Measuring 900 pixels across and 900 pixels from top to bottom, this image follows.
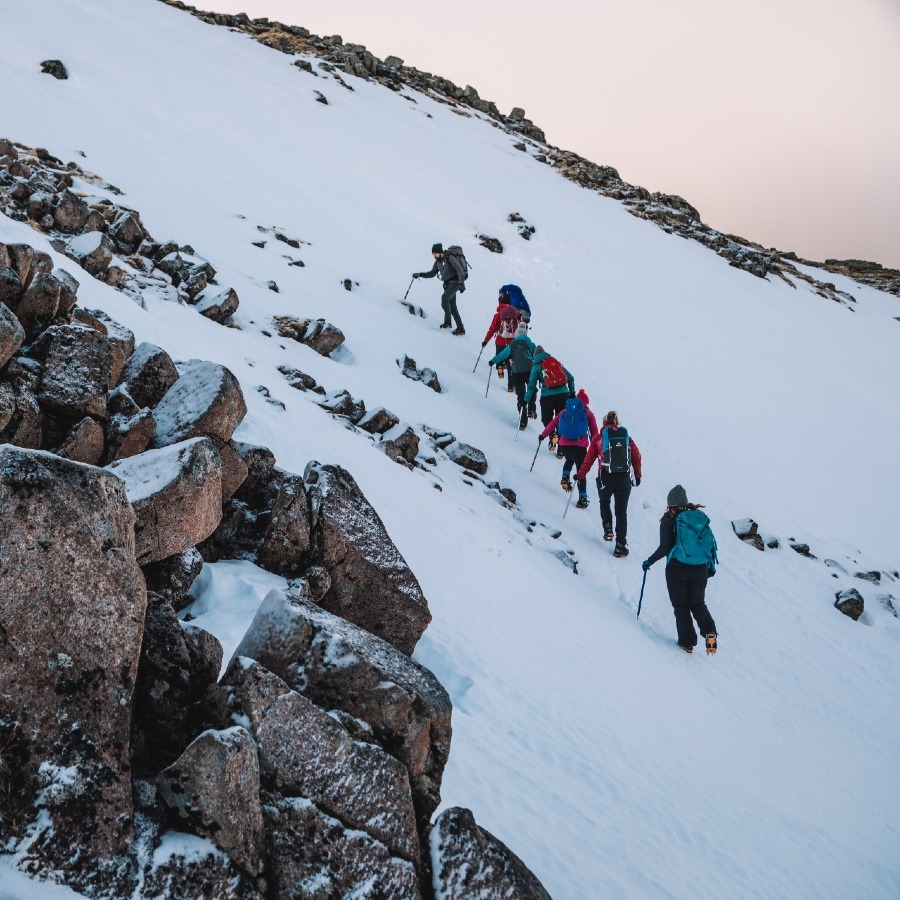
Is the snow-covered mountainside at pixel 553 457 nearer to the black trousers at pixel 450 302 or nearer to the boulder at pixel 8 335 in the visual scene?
the black trousers at pixel 450 302

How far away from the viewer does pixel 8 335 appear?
5012 mm

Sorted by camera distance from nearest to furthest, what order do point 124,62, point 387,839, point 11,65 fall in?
point 387,839 → point 11,65 → point 124,62

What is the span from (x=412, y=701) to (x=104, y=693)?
1.66 m

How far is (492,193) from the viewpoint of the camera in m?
39.0

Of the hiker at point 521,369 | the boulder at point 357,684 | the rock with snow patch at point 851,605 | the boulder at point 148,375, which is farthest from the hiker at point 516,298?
the boulder at point 357,684

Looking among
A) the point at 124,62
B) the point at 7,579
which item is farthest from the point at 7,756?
the point at 124,62

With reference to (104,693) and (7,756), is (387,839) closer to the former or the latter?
(104,693)

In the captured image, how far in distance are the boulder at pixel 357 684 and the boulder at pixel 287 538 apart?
1.97m

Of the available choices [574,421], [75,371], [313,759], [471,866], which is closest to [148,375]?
[75,371]

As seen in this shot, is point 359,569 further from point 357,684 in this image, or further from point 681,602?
point 681,602

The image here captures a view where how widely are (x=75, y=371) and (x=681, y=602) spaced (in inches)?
337

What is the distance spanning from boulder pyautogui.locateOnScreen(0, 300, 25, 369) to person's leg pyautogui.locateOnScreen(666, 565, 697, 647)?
8.65 m

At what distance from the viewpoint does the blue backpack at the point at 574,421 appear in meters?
13.4

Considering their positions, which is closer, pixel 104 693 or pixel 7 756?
pixel 7 756
